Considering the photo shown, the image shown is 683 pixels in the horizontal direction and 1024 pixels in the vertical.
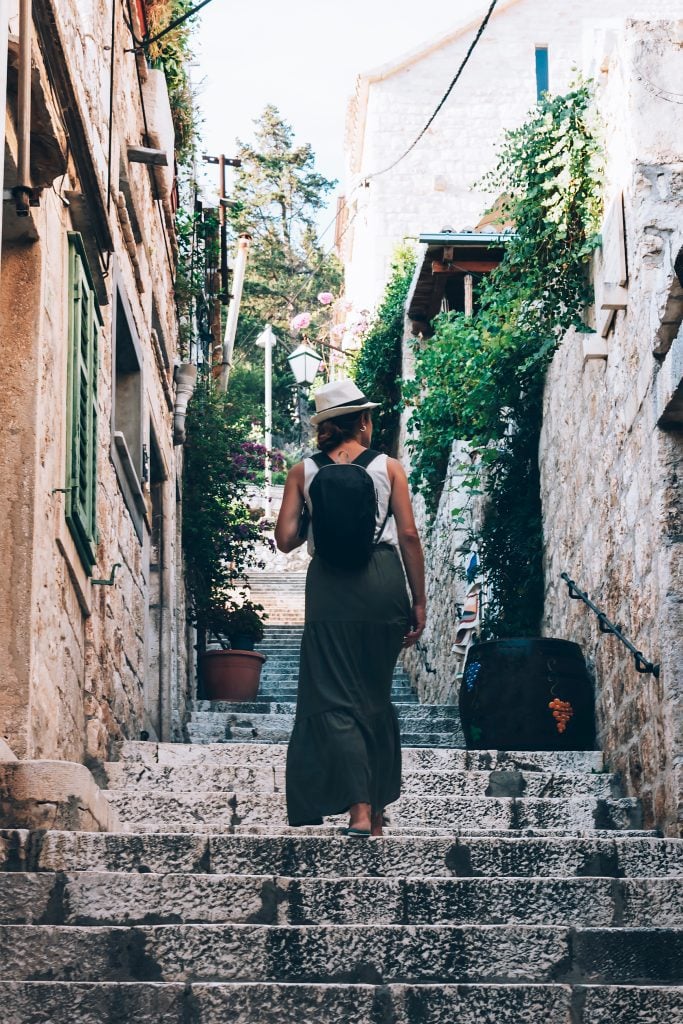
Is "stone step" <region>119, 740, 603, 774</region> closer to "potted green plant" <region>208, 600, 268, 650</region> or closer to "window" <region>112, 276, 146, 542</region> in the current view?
"window" <region>112, 276, 146, 542</region>

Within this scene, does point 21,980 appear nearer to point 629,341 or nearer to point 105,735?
point 105,735

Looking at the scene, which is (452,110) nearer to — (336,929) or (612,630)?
(612,630)

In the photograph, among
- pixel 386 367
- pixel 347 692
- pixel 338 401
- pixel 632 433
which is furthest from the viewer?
pixel 386 367

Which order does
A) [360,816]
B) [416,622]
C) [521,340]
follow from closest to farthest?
1. [360,816]
2. [416,622]
3. [521,340]

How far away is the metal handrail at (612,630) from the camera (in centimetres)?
616

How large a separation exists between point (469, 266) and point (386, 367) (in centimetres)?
220

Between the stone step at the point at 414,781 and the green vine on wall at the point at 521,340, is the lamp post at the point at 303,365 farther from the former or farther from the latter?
the stone step at the point at 414,781

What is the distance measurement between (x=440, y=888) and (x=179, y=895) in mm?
681

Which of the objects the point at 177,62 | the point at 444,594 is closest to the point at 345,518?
the point at 177,62

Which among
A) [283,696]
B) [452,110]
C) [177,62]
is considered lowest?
[283,696]

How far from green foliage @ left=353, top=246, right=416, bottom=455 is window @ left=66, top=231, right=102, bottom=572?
10327 mm

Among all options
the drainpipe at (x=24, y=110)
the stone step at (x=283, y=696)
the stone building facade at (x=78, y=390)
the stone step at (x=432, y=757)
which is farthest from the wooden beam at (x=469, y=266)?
the drainpipe at (x=24, y=110)

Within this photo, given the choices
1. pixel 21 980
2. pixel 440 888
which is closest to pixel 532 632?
pixel 440 888

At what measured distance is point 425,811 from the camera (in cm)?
618
